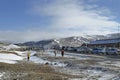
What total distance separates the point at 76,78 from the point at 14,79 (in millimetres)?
5086

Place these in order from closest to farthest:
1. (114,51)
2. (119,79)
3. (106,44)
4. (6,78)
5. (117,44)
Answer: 1. (119,79)
2. (6,78)
3. (114,51)
4. (117,44)
5. (106,44)

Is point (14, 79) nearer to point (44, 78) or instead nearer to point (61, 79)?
point (44, 78)

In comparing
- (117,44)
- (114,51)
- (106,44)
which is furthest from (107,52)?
(106,44)

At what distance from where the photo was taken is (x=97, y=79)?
1959cm

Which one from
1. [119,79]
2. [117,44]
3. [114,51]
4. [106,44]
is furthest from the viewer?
[106,44]

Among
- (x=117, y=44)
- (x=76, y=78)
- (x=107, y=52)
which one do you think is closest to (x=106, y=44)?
(x=117, y=44)

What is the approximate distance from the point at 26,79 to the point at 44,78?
147 centimetres

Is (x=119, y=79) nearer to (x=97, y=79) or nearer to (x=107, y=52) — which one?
(x=97, y=79)

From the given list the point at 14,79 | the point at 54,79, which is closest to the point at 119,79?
the point at 54,79

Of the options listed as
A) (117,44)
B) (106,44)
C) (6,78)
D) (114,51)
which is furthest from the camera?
(106,44)

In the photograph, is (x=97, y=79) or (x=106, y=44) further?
(x=106, y=44)

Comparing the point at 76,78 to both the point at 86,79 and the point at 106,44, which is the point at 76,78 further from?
the point at 106,44

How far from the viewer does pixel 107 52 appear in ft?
238

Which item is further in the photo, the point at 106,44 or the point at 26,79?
the point at 106,44
